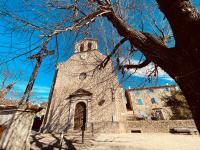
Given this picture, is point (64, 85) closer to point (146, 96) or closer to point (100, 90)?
point (100, 90)

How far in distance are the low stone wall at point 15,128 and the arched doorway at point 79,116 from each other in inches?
326

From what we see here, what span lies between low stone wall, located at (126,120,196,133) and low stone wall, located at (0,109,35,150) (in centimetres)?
954

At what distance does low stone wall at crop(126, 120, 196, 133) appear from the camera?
430 inches

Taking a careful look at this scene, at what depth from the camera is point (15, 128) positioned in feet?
13.0

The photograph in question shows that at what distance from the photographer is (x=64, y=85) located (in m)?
14.7

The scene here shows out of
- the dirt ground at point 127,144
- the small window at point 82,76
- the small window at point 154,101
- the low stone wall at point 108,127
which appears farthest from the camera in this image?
the small window at point 154,101

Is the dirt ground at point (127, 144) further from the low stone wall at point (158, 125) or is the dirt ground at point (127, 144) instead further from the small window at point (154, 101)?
the small window at point (154, 101)

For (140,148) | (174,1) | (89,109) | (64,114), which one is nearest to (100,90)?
→ (89,109)

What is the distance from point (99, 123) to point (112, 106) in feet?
6.30

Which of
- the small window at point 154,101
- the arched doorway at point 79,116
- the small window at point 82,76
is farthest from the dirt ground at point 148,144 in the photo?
the small window at point 154,101

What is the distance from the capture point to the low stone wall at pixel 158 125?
10.9 meters

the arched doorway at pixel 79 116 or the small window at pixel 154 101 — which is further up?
the small window at pixel 154 101

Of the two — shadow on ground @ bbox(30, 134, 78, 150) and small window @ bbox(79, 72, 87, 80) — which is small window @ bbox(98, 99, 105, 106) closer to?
small window @ bbox(79, 72, 87, 80)

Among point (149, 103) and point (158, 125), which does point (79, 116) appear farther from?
point (149, 103)
